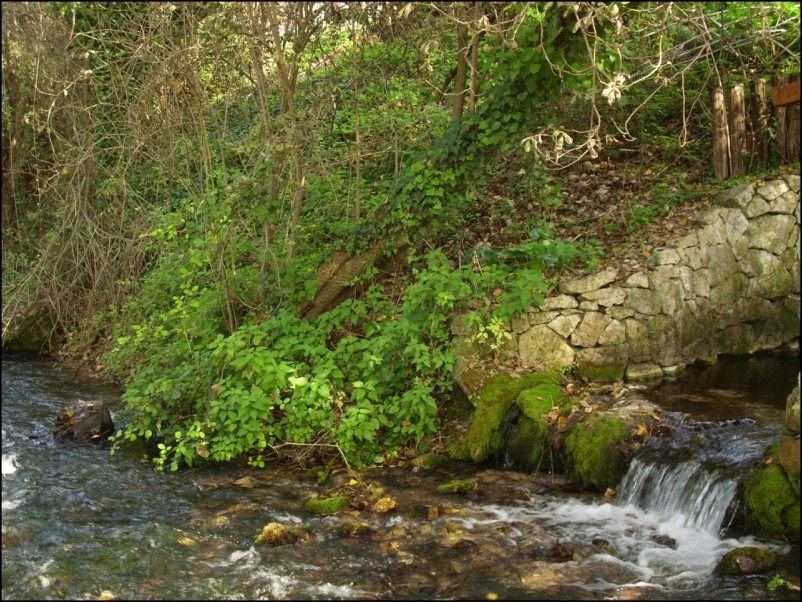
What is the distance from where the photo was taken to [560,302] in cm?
792

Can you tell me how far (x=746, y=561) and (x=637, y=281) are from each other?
381 centimetres

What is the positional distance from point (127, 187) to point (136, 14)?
95.7 inches

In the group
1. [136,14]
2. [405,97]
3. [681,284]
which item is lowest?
[681,284]

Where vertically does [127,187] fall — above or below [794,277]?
above

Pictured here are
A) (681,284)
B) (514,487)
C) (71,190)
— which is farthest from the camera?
(71,190)

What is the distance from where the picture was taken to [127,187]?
10383 mm

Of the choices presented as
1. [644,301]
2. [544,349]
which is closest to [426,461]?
[544,349]

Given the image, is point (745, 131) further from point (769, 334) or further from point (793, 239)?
point (769, 334)

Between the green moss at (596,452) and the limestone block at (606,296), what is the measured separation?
178cm

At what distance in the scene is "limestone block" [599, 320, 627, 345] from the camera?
7918 mm

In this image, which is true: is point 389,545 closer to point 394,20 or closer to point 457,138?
point 457,138

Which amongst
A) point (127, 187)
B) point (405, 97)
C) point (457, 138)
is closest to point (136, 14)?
point (127, 187)

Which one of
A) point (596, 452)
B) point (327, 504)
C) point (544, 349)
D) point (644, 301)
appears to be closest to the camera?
point (327, 504)

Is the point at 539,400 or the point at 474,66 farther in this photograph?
the point at 474,66
